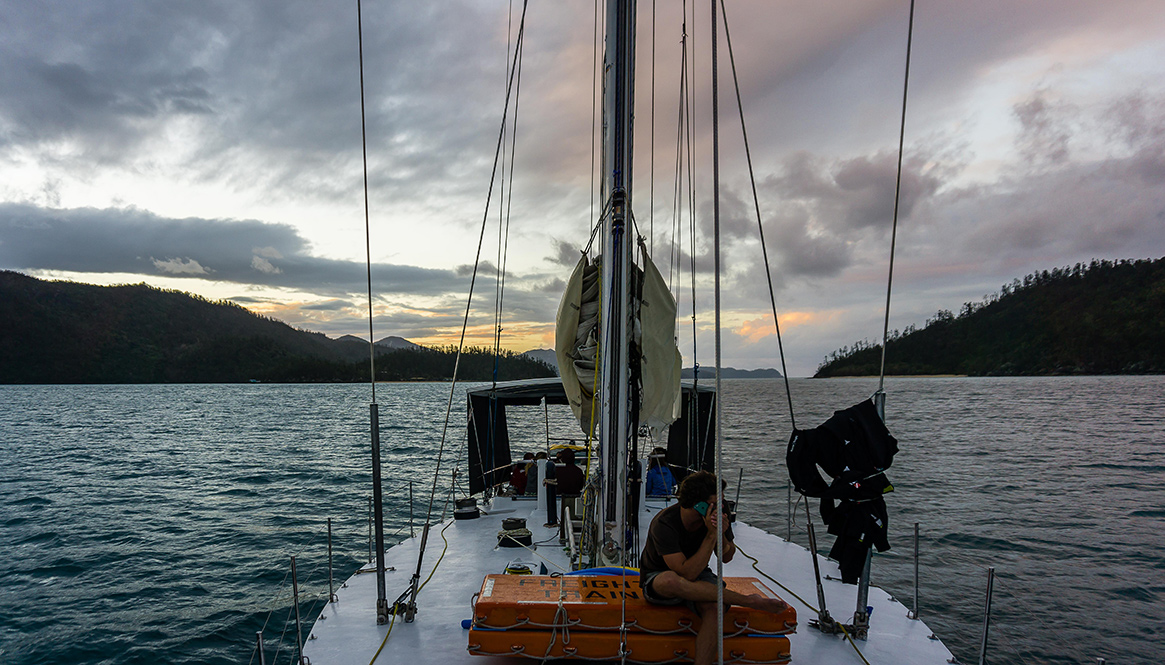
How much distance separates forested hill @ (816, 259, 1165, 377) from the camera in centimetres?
11888

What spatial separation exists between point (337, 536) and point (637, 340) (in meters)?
11.5

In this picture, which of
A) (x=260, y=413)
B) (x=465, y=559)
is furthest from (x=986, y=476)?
(x=260, y=413)

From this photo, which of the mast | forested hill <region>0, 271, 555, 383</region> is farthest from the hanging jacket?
forested hill <region>0, 271, 555, 383</region>

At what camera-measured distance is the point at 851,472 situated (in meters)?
Result: 3.79

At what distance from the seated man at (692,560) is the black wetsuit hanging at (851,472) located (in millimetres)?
600

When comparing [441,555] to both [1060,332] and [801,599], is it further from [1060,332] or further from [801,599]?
[1060,332]

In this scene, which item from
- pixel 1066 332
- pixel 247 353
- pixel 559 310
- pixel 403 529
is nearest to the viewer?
pixel 559 310

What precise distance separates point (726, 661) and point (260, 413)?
6911cm

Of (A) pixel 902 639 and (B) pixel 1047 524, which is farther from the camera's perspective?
(B) pixel 1047 524

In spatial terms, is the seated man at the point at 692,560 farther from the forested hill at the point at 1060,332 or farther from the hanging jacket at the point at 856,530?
the forested hill at the point at 1060,332

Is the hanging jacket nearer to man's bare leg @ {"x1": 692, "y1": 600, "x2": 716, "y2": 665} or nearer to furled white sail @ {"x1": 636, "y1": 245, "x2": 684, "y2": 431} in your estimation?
man's bare leg @ {"x1": 692, "y1": 600, "x2": 716, "y2": 665}

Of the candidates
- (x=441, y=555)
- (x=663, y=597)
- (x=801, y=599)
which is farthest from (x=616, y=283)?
(x=441, y=555)

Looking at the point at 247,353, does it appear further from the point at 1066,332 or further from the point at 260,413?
the point at 1066,332

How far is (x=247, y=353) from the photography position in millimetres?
178750
